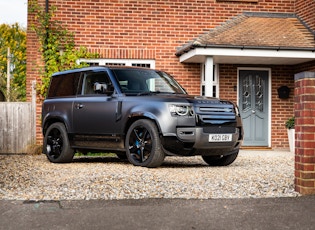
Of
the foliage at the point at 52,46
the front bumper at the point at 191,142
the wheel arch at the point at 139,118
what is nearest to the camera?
the front bumper at the point at 191,142

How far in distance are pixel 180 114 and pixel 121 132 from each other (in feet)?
3.88

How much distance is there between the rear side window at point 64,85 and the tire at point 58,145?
0.64m

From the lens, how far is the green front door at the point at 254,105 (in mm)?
16516

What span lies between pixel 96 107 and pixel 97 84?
0.49 meters

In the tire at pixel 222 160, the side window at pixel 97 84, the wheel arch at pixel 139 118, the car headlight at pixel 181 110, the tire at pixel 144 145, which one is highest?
the side window at pixel 97 84

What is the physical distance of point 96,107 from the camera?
10438mm

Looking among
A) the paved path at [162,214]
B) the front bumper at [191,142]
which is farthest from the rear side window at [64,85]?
the paved path at [162,214]

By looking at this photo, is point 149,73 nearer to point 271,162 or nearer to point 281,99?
point 271,162

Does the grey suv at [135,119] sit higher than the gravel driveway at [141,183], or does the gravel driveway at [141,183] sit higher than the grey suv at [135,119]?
the grey suv at [135,119]

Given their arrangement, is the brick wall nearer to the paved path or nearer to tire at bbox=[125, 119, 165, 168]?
tire at bbox=[125, 119, 165, 168]

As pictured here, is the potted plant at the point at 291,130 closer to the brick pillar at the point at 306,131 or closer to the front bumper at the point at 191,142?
the front bumper at the point at 191,142

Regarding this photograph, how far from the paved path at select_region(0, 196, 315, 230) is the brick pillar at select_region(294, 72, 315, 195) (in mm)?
314

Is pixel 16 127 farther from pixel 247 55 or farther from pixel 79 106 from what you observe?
pixel 247 55

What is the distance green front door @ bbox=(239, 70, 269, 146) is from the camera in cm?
1652
